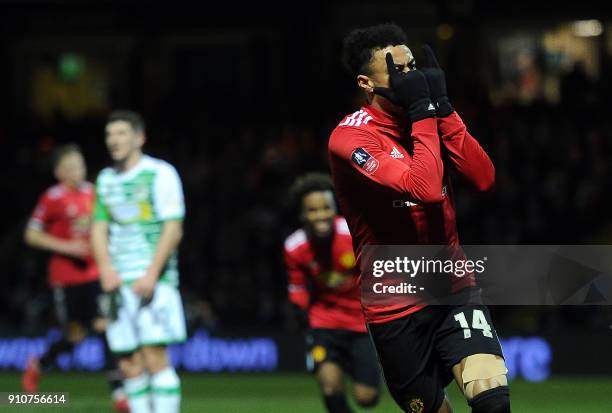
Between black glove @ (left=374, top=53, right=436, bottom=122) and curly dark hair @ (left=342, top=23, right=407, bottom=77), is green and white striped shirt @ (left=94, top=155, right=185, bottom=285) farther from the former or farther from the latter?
black glove @ (left=374, top=53, right=436, bottom=122)

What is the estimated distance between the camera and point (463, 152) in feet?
16.3

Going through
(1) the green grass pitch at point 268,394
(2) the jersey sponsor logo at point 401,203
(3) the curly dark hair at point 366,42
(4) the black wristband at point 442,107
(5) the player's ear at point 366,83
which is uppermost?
(3) the curly dark hair at point 366,42

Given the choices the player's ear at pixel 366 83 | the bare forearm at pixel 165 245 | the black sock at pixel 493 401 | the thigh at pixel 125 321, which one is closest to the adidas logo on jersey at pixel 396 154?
the player's ear at pixel 366 83

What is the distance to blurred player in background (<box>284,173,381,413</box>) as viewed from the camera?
792 cm

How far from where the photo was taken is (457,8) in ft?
63.8

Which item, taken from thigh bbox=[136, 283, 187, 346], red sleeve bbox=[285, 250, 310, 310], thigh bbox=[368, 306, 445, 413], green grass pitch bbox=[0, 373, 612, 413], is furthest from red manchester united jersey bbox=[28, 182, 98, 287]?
thigh bbox=[368, 306, 445, 413]

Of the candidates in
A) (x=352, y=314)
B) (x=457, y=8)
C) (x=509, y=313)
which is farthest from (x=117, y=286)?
(x=457, y=8)

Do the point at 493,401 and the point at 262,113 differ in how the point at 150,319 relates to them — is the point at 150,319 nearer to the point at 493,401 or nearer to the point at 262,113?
the point at 493,401

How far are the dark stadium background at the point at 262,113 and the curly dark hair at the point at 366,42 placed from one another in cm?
770

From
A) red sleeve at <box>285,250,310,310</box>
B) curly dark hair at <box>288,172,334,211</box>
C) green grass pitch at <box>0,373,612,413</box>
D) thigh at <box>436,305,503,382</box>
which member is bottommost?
green grass pitch at <box>0,373,612,413</box>

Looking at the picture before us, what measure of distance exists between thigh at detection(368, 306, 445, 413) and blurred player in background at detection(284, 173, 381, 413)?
2688 millimetres

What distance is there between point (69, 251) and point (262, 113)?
8.14 m

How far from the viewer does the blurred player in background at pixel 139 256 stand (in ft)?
23.6

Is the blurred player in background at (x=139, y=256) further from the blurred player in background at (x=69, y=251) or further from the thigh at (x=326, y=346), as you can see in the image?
the blurred player in background at (x=69, y=251)
